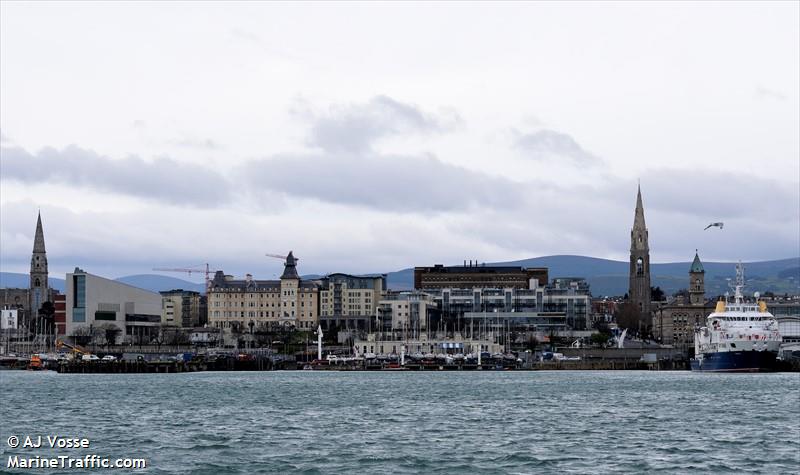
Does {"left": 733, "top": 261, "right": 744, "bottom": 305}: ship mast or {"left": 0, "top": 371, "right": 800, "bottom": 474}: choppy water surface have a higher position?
{"left": 733, "top": 261, "right": 744, "bottom": 305}: ship mast

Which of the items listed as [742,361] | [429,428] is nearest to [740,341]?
[742,361]

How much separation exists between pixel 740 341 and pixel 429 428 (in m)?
99.6

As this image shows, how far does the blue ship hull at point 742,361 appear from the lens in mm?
160000

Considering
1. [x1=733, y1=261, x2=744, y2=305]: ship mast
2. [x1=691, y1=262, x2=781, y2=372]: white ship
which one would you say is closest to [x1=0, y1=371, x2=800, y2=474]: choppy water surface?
[x1=691, y1=262, x2=781, y2=372]: white ship

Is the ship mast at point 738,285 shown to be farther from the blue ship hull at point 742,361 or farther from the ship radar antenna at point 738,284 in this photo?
the blue ship hull at point 742,361

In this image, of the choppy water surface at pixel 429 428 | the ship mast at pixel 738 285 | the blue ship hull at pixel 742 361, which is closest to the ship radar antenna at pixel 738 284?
the ship mast at pixel 738 285

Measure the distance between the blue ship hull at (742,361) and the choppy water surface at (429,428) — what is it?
4730cm

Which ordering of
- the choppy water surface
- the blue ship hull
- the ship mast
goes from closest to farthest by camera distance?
1. the choppy water surface
2. the blue ship hull
3. the ship mast

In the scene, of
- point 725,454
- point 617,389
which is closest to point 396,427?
point 725,454

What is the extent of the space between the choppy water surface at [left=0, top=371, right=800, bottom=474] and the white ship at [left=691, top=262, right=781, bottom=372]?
48038 millimetres

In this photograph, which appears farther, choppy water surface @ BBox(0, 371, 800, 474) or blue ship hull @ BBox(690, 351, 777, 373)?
blue ship hull @ BBox(690, 351, 777, 373)

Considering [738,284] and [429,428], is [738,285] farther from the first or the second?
[429,428]

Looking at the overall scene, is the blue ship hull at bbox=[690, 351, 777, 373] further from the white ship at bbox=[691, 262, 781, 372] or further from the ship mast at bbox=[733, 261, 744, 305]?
the ship mast at bbox=[733, 261, 744, 305]

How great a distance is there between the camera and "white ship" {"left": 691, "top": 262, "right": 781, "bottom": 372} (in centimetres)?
16075
